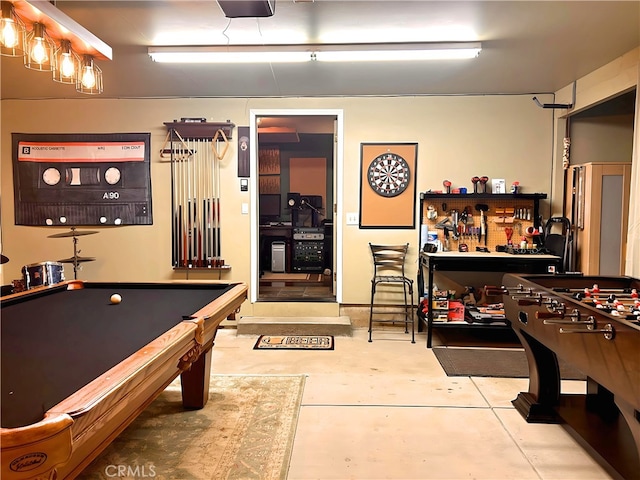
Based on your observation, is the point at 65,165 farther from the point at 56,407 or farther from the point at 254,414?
the point at 56,407

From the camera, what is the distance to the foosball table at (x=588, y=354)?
1.62 m

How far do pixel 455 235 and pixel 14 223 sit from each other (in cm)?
491

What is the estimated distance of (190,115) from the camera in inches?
181

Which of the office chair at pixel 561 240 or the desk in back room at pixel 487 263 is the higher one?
the office chair at pixel 561 240

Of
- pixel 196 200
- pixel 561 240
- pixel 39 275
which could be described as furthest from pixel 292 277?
pixel 561 240

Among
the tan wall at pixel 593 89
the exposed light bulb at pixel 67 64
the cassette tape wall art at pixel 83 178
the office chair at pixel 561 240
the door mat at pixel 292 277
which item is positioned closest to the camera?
the exposed light bulb at pixel 67 64

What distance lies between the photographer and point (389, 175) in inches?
180

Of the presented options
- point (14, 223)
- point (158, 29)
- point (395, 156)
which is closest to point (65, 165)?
point (14, 223)

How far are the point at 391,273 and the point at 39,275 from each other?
135 inches

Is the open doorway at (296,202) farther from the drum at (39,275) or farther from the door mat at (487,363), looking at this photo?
the drum at (39,275)

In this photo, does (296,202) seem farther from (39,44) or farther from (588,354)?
(588,354)

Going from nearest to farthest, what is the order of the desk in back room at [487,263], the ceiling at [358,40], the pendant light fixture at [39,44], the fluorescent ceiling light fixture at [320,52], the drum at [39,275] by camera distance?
the pendant light fixture at [39,44] < the ceiling at [358,40] < the fluorescent ceiling light fixture at [320,52] < the drum at [39,275] < the desk in back room at [487,263]

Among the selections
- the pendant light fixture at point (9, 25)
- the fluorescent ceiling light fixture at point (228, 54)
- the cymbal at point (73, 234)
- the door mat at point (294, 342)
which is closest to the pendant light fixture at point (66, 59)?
the pendant light fixture at point (9, 25)

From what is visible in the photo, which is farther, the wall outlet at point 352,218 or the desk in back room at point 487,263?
the wall outlet at point 352,218
